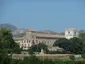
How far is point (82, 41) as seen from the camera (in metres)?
59.2

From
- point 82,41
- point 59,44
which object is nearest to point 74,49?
point 82,41

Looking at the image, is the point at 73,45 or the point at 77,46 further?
the point at 73,45

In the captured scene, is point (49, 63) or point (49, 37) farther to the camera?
point (49, 37)

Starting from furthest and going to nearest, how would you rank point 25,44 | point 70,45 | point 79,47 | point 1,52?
point 25,44, point 70,45, point 79,47, point 1,52

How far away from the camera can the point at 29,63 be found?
36.0ft

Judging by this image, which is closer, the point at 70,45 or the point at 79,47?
the point at 79,47

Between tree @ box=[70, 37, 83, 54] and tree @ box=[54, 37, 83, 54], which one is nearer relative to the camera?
tree @ box=[70, 37, 83, 54]

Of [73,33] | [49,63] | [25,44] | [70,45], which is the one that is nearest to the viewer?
[49,63]

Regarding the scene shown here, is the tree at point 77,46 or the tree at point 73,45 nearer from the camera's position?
the tree at point 77,46

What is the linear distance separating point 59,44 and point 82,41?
33.0ft

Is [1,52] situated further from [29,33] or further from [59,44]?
[29,33]

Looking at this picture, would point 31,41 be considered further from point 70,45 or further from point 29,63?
point 29,63

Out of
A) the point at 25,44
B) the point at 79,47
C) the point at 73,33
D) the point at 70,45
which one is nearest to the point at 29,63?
the point at 79,47

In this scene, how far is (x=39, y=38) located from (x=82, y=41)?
3425 cm
